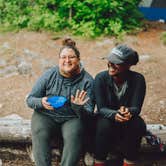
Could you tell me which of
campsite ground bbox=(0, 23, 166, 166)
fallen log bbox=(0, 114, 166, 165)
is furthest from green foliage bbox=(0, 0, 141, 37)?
fallen log bbox=(0, 114, 166, 165)

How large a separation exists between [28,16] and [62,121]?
17.5ft

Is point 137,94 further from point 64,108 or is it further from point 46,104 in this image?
point 46,104

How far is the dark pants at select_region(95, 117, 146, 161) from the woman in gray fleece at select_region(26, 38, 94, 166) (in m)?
0.19

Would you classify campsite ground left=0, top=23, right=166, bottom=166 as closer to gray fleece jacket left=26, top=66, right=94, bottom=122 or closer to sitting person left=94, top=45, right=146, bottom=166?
sitting person left=94, top=45, right=146, bottom=166

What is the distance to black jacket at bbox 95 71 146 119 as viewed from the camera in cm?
429

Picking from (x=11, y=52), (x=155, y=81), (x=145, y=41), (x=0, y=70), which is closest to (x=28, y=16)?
(x=11, y=52)

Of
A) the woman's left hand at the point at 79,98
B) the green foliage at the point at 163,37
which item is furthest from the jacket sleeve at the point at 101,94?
the green foliage at the point at 163,37

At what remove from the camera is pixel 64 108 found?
4.27 meters

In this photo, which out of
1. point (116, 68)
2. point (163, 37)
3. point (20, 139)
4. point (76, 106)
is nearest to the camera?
point (76, 106)

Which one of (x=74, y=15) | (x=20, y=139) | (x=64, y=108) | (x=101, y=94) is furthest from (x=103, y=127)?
(x=74, y=15)

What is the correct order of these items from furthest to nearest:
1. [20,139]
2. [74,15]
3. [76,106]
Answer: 1. [74,15]
2. [20,139]
3. [76,106]

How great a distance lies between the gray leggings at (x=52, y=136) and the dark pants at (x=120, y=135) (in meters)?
0.21

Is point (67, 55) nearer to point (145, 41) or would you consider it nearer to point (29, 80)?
point (29, 80)

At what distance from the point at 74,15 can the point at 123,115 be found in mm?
5232
